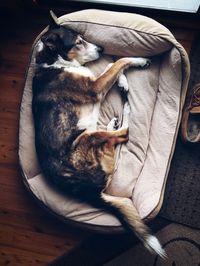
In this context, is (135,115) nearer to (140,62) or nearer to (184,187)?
(140,62)

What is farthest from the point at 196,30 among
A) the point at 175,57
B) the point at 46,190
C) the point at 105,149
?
the point at 46,190

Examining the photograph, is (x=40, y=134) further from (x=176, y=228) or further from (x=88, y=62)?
(x=176, y=228)

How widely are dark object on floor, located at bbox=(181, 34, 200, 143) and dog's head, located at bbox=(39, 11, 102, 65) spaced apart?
0.76 m

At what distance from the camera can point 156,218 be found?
272 cm

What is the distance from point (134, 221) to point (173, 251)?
50cm

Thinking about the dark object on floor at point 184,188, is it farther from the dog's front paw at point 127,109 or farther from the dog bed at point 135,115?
the dog's front paw at point 127,109

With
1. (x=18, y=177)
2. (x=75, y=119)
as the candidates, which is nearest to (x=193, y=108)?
(x=75, y=119)

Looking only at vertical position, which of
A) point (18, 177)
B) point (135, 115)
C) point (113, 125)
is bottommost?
point (18, 177)

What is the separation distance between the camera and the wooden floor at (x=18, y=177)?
9.43 ft

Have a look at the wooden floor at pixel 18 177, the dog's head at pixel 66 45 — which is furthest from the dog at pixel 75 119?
the wooden floor at pixel 18 177

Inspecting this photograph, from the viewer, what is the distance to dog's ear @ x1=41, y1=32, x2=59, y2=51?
102 inches

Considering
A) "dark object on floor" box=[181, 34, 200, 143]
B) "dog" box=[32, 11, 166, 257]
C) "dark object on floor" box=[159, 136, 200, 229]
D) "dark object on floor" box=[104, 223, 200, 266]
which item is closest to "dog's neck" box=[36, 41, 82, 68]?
"dog" box=[32, 11, 166, 257]

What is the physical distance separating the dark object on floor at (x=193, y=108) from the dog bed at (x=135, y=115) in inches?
4.9

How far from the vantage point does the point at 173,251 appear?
8.75 feet
